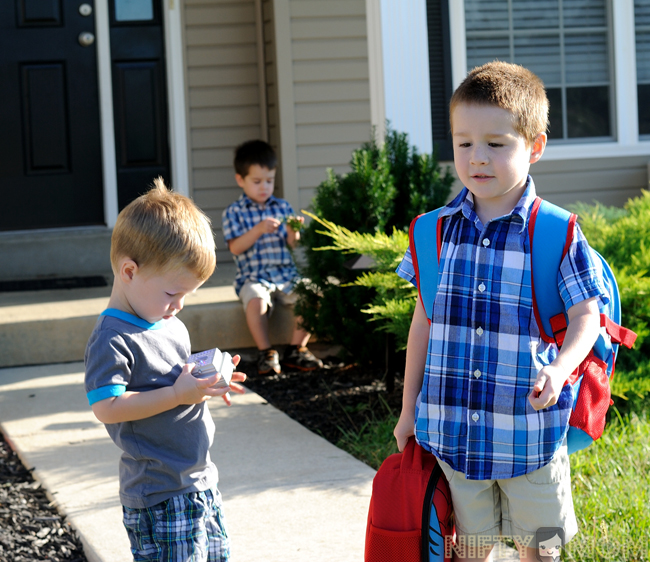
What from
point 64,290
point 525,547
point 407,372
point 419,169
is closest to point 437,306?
point 407,372

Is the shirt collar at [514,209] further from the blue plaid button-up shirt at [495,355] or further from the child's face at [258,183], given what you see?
the child's face at [258,183]

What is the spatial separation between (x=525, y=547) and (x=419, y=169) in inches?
113

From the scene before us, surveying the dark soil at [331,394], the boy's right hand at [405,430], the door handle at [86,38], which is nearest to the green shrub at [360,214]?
the dark soil at [331,394]

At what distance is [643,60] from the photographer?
7.38 meters

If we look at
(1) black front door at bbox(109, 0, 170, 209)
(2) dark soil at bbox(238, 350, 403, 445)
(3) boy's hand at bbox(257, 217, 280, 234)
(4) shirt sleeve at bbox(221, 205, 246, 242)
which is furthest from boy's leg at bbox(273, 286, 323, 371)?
(1) black front door at bbox(109, 0, 170, 209)

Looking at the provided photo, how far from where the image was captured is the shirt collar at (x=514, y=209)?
190 centimetres

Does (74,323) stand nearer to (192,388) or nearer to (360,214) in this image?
(360,214)

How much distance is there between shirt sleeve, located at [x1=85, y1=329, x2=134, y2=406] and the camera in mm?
1827

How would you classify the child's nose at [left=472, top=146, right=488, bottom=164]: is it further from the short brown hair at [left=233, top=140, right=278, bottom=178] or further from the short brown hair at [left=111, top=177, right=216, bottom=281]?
the short brown hair at [left=233, top=140, right=278, bottom=178]

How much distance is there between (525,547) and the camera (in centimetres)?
197

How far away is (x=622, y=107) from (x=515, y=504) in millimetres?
6084

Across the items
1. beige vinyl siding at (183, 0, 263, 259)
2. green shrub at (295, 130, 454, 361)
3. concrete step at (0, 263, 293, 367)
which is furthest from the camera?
beige vinyl siding at (183, 0, 263, 259)

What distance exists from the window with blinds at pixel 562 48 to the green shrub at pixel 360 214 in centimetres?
Answer: 289

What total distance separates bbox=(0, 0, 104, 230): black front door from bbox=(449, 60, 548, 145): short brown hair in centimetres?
540
